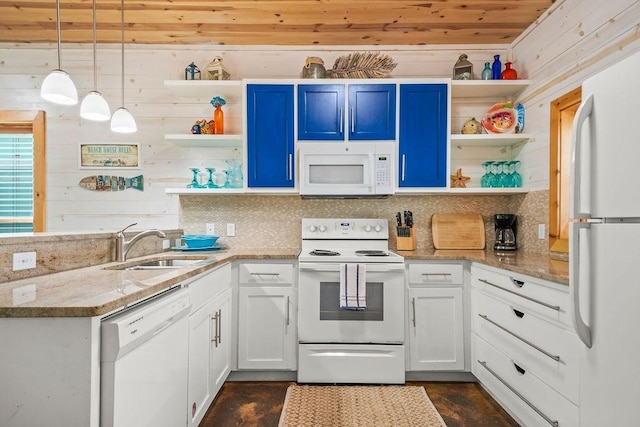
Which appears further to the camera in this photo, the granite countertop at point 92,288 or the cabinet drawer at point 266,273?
the cabinet drawer at point 266,273

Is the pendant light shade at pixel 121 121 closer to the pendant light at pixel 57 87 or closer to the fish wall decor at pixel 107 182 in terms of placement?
the pendant light at pixel 57 87

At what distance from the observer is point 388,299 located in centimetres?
233

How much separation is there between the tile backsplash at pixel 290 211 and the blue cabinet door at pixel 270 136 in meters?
0.34

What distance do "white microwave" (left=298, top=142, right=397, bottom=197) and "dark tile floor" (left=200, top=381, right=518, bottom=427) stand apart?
144cm

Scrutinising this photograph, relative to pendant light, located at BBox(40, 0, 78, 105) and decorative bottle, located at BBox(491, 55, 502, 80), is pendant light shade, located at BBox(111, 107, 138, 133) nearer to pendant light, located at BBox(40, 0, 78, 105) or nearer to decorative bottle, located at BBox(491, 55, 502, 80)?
pendant light, located at BBox(40, 0, 78, 105)

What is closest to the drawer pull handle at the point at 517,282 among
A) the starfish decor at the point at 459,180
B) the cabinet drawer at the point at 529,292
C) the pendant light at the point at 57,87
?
the cabinet drawer at the point at 529,292

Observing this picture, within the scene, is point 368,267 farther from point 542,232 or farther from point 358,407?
point 542,232

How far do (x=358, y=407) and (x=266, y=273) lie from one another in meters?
1.04

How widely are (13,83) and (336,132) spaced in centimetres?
289

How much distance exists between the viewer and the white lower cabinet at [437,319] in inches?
94.0

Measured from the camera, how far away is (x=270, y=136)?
2709 mm

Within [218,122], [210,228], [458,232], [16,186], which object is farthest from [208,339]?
[16,186]

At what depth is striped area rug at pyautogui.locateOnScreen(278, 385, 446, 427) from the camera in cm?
193

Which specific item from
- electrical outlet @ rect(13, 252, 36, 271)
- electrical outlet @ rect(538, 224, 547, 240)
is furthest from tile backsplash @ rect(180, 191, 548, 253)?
electrical outlet @ rect(13, 252, 36, 271)
